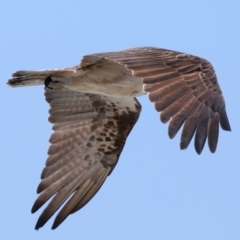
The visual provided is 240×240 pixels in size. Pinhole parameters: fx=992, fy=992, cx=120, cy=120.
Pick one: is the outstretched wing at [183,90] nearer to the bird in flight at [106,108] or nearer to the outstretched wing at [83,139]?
the bird in flight at [106,108]

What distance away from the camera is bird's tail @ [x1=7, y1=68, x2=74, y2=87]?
13.4 metres

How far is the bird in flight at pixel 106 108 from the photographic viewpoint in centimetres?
1135

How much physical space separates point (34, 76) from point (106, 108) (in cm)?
201

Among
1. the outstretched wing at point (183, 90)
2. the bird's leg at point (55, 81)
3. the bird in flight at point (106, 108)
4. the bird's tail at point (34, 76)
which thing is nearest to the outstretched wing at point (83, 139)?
the bird in flight at point (106, 108)

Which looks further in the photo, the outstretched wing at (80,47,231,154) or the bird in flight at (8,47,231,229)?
the bird in flight at (8,47,231,229)

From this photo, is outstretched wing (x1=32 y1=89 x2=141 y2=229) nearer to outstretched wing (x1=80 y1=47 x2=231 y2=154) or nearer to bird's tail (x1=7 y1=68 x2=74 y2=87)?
bird's tail (x1=7 y1=68 x2=74 y2=87)

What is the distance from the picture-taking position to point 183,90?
1161 cm

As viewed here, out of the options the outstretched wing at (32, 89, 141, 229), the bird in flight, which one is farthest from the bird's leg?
the outstretched wing at (32, 89, 141, 229)

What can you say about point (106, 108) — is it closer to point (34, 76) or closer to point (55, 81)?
point (55, 81)

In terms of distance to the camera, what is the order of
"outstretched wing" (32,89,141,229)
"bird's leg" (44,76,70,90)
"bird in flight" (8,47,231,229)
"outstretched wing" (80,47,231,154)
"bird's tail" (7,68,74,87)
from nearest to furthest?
1. "outstretched wing" (80,47,231,154)
2. "bird in flight" (8,47,231,229)
3. "bird's tail" (7,68,74,87)
4. "bird's leg" (44,76,70,90)
5. "outstretched wing" (32,89,141,229)

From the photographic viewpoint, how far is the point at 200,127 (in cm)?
1123

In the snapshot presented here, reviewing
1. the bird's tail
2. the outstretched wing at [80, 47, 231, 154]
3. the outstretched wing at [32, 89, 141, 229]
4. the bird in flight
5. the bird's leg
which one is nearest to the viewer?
the outstretched wing at [80, 47, 231, 154]

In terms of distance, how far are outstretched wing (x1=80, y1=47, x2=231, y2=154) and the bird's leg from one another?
127cm

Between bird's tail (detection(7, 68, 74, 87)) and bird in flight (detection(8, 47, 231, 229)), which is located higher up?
bird's tail (detection(7, 68, 74, 87))
